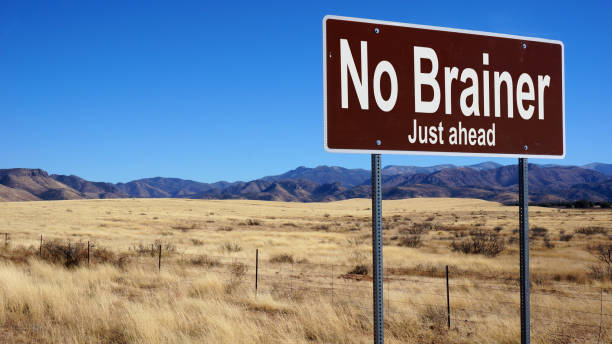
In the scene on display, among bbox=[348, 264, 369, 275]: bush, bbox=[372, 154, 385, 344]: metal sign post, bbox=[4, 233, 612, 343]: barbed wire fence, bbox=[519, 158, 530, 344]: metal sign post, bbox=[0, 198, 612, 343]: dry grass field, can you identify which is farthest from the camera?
bbox=[348, 264, 369, 275]: bush

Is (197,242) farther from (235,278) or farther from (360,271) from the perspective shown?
(235,278)

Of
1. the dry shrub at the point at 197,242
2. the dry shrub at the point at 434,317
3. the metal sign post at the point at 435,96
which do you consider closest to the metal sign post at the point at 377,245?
the metal sign post at the point at 435,96

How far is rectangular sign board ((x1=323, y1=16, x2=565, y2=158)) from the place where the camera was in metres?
3.30

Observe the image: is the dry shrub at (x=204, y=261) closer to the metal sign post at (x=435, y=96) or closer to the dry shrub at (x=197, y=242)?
the dry shrub at (x=197, y=242)

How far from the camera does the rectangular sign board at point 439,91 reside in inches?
130

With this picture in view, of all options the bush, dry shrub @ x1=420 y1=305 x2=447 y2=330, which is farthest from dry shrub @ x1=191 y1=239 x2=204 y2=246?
dry shrub @ x1=420 y1=305 x2=447 y2=330

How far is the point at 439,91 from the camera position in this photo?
3.61 meters

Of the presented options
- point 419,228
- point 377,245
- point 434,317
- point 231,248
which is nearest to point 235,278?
point 434,317

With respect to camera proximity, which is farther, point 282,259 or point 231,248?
point 231,248

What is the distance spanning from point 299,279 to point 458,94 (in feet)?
45.5

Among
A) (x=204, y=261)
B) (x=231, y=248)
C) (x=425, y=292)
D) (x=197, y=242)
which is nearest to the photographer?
(x=425, y=292)

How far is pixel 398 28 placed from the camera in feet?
11.6

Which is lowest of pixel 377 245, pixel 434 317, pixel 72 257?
pixel 434 317

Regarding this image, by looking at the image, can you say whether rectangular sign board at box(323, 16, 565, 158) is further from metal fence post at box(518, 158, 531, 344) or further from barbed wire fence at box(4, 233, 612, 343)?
barbed wire fence at box(4, 233, 612, 343)
